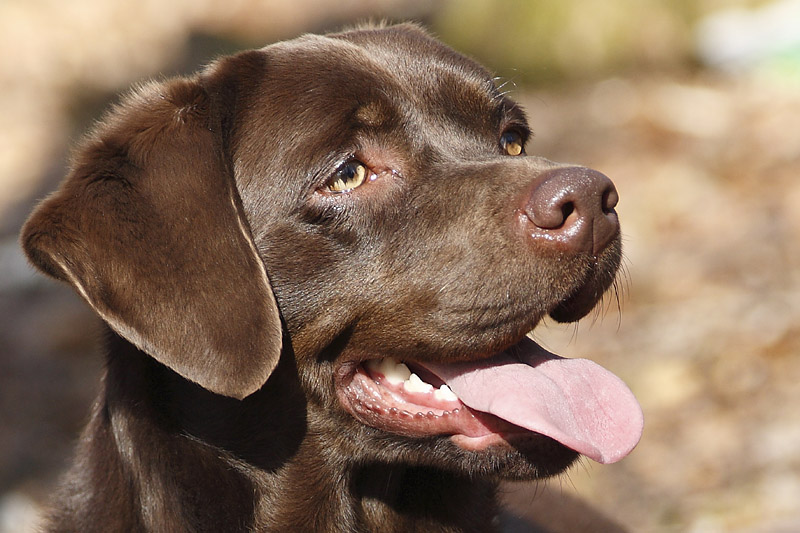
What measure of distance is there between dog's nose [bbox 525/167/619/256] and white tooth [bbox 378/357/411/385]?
2.00 feet

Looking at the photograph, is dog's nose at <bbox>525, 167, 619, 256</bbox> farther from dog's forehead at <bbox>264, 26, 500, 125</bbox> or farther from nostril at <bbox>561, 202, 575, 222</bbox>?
dog's forehead at <bbox>264, 26, 500, 125</bbox>

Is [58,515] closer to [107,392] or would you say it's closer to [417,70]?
[107,392]

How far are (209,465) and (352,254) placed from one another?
77 centimetres

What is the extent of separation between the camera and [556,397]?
3.03m

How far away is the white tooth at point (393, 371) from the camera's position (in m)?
3.25

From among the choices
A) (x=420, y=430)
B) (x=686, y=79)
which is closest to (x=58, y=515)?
(x=420, y=430)

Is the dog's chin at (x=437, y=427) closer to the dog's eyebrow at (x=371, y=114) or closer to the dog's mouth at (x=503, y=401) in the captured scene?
the dog's mouth at (x=503, y=401)

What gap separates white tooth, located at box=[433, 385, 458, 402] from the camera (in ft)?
10.3

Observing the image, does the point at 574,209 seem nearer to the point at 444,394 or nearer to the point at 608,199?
the point at 608,199

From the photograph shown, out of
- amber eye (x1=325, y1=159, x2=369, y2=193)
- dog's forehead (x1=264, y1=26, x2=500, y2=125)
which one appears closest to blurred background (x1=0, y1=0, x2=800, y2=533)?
dog's forehead (x1=264, y1=26, x2=500, y2=125)

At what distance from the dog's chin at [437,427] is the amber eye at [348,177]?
53cm

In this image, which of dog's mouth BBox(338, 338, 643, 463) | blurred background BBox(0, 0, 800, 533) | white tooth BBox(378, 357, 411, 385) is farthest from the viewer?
blurred background BBox(0, 0, 800, 533)

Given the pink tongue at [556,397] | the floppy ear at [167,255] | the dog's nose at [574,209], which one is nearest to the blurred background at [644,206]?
the dog's nose at [574,209]

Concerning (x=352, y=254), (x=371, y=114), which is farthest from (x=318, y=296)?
(x=371, y=114)
